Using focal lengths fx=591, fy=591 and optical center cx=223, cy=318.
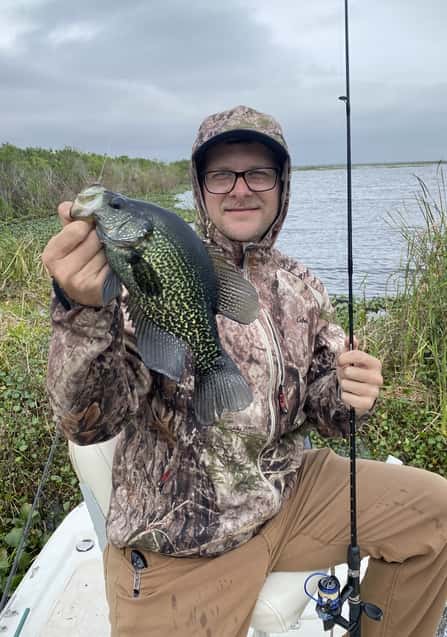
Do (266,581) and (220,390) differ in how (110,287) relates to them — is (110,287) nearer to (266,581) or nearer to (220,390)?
(220,390)

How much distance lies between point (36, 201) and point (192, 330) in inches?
501

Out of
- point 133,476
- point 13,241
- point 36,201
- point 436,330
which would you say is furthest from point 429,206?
point 36,201

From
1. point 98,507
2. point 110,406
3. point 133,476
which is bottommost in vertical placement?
point 98,507

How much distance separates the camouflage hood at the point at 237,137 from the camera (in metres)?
2.31

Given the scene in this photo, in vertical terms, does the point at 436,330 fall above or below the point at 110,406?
below

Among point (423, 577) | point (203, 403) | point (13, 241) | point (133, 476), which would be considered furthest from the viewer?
point (13, 241)

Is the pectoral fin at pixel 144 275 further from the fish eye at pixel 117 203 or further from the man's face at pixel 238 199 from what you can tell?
the man's face at pixel 238 199

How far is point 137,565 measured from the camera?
1.99m

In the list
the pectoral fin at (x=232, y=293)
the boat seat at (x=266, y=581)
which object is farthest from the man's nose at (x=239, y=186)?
the boat seat at (x=266, y=581)

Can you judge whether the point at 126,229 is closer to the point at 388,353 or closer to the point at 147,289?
the point at 147,289

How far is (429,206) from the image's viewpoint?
526cm

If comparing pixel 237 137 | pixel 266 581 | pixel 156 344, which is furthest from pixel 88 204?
pixel 266 581

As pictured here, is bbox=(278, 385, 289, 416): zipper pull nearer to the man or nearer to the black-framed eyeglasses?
the man

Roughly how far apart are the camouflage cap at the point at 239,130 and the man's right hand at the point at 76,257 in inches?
39.1
